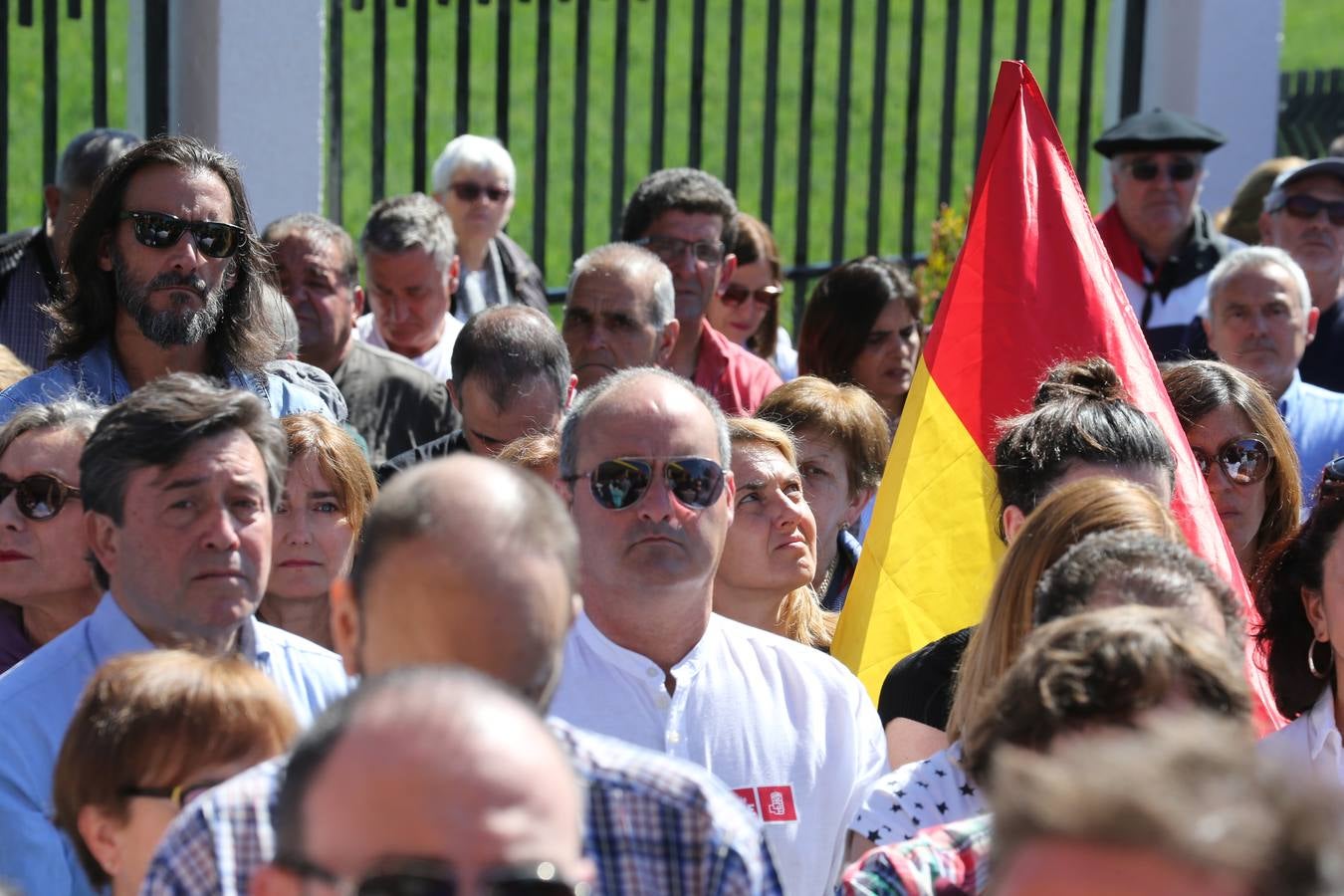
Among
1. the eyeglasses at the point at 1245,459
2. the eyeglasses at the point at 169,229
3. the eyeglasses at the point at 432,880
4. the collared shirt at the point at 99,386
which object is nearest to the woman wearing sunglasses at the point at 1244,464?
the eyeglasses at the point at 1245,459

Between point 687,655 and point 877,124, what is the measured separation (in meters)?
6.71

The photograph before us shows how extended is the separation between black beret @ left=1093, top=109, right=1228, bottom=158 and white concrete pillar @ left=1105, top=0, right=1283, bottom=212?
1.76 meters

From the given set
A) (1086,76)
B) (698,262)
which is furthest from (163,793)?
(1086,76)

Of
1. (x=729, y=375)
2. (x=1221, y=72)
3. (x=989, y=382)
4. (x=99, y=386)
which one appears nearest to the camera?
(x=99, y=386)

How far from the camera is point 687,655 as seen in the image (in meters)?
3.77

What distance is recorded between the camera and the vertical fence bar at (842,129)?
9.74 m

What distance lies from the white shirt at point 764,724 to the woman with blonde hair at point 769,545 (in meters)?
0.85

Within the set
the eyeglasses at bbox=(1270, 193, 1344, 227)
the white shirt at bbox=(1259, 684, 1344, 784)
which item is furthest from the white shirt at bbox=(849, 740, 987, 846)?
the eyeglasses at bbox=(1270, 193, 1344, 227)

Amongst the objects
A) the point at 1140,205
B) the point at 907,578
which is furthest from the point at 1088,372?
the point at 1140,205

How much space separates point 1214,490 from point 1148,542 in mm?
1854

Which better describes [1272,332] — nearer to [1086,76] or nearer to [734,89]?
[734,89]

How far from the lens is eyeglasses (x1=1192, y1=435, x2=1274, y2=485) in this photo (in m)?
4.88

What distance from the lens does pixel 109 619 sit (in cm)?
345

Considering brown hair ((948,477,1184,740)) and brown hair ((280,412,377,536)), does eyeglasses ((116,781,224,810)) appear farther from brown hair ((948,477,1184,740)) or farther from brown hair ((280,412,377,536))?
brown hair ((280,412,377,536))
